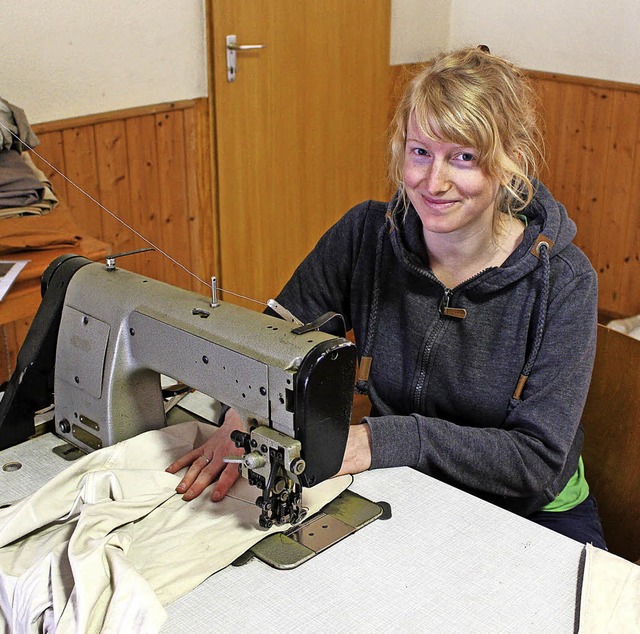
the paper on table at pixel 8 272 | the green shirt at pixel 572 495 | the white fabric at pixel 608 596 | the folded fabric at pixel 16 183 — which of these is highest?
the folded fabric at pixel 16 183

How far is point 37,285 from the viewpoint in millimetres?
1985

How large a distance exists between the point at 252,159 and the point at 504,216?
7.04 ft

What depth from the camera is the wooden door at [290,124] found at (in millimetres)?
3533

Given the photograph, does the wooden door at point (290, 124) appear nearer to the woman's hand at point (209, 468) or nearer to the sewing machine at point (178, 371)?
the sewing machine at point (178, 371)

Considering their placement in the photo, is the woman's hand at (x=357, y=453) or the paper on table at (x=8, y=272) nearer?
the woman's hand at (x=357, y=453)

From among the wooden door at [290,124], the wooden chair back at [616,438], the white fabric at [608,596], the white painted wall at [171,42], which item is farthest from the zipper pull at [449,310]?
the wooden door at [290,124]

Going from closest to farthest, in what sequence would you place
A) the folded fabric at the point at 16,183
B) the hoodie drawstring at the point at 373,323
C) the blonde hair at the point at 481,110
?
the blonde hair at the point at 481,110 → the hoodie drawstring at the point at 373,323 → the folded fabric at the point at 16,183

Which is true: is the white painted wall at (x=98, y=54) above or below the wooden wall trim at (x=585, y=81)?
above

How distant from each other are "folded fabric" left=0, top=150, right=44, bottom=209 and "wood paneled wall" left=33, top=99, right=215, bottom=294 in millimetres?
862

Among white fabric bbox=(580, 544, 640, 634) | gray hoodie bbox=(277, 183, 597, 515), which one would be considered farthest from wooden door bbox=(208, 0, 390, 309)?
white fabric bbox=(580, 544, 640, 634)

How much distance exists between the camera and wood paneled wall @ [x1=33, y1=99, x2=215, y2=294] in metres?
3.07

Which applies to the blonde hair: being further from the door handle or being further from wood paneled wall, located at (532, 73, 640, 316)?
wood paneled wall, located at (532, 73, 640, 316)

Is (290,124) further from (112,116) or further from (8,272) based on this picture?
(8,272)

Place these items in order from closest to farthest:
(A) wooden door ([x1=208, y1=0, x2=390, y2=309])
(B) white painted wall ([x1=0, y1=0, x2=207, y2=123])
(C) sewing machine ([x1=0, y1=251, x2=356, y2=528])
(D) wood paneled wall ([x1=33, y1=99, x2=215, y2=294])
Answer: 1. (C) sewing machine ([x1=0, y1=251, x2=356, y2=528])
2. (B) white painted wall ([x1=0, y1=0, x2=207, y2=123])
3. (D) wood paneled wall ([x1=33, y1=99, x2=215, y2=294])
4. (A) wooden door ([x1=208, y1=0, x2=390, y2=309])
